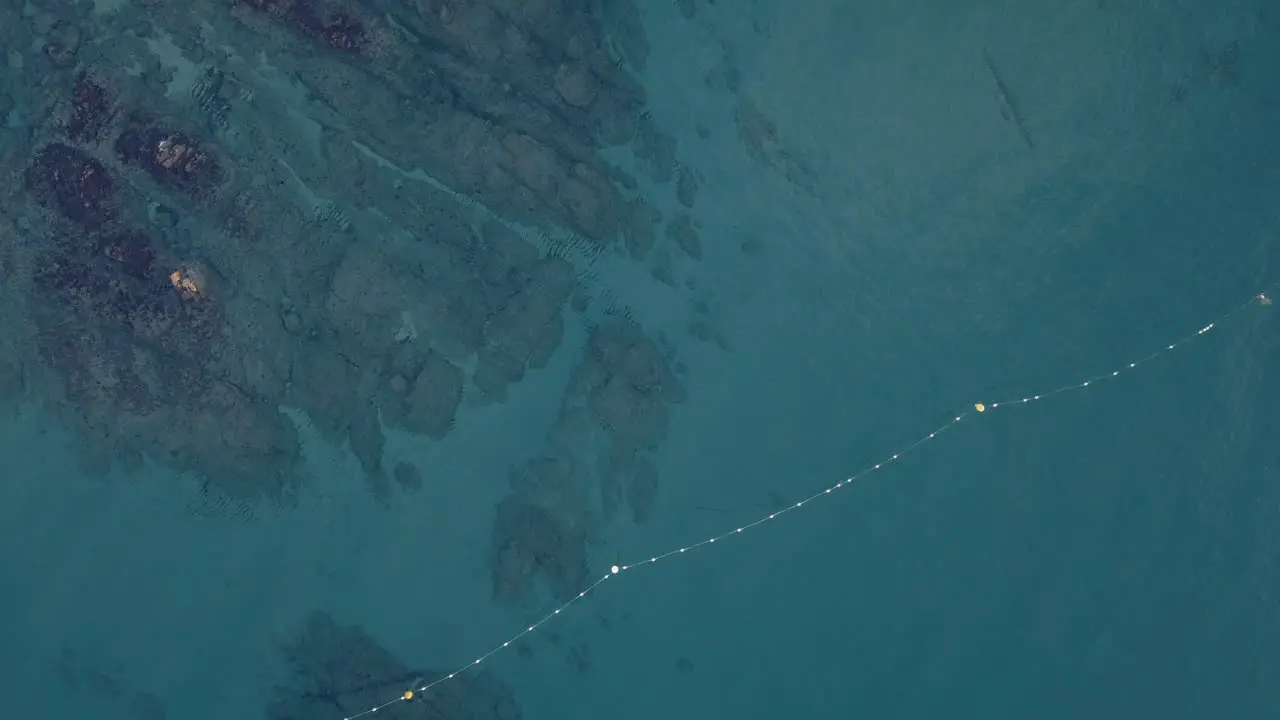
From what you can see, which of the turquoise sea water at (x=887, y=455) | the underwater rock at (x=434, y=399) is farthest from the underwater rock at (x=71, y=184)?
the underwater rock at (x=434, y=399)

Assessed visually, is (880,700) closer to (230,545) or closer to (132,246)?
(230,545)

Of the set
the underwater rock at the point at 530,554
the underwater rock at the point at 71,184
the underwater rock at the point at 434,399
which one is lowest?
the underwater rock at the point at 530,554

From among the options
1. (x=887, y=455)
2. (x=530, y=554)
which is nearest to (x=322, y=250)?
(x=530, y=554)

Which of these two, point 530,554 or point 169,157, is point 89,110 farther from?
point 530,554

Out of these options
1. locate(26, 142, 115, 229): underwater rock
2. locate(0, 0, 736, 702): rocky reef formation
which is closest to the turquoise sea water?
locate(0, 0, 736, 702): rocky reef formation

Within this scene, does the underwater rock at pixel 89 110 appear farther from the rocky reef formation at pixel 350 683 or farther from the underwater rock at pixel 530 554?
the underwater rock at pixel 530 554

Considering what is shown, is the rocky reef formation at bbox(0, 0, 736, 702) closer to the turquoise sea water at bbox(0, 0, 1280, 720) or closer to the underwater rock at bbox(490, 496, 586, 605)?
the underwater rock at bbox(490, 496, 586, 605)

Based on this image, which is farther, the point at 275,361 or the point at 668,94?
the point at 668,94

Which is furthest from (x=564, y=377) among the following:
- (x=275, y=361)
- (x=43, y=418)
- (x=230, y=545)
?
(x=43, y=418)

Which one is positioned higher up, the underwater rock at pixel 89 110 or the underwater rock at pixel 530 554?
the underwater rock at pixel 89 110
